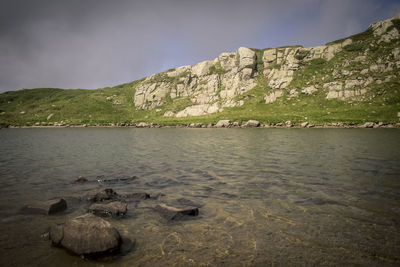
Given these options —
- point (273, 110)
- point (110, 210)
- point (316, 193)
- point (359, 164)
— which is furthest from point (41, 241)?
point (273, 110)

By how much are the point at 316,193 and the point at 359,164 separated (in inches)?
371

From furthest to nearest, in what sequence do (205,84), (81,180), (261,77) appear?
(205,84) < (261,77) < (81,180)

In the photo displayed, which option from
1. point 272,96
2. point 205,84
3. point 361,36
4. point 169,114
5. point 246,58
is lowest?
point 169,114

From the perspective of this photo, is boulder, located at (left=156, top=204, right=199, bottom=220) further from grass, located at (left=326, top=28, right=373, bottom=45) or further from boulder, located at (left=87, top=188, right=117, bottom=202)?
grass, located at (left=326, top=28, right=373, bottom=45)

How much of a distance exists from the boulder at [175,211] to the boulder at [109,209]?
1.58 meters

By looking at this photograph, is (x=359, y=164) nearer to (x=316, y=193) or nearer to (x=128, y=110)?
(x=316, y=193)

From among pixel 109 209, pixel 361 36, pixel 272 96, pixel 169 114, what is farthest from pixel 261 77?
pixel 109 209

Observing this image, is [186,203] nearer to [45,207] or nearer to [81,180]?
[45,207]

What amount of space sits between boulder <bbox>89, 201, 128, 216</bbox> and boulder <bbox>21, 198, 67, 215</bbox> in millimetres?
1373

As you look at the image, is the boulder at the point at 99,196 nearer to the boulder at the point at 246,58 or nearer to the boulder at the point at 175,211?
the boulder at the point at 175,211

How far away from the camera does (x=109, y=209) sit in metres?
9.35

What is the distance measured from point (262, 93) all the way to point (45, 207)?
132338 millimetres

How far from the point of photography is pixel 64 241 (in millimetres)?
6660

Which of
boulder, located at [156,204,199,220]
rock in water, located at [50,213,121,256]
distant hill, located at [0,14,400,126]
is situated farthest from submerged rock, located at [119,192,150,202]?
distant hill, located at [0,14,400,126]
